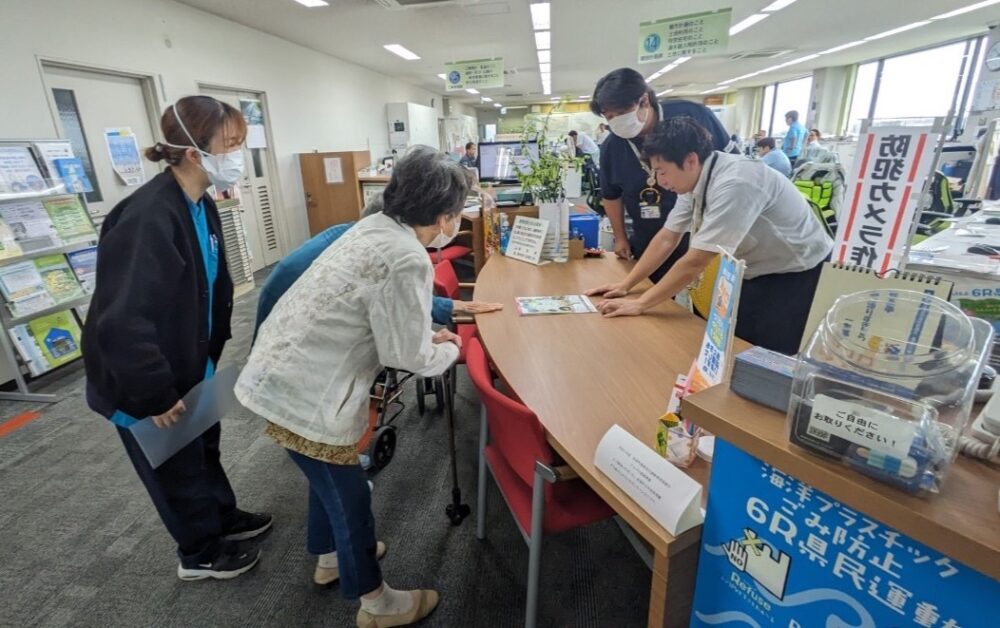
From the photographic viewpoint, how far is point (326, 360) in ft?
3.73

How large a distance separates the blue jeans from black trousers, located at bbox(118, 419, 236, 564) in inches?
20.2

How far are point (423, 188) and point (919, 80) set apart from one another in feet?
38.8

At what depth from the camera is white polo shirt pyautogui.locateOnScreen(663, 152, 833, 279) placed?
1484mm

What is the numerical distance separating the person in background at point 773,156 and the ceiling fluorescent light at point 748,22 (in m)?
1.49

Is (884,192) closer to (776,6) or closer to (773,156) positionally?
(773,156)

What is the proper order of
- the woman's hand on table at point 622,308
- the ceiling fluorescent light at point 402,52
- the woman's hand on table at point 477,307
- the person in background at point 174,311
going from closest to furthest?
the person in background at point 174,311 → the woman's hand on table at point 622,308 → the woman's hand on table at point 477,307 → the ceiling fluorescent light at point 402,52

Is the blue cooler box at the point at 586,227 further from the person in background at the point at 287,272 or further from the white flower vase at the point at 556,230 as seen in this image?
the person in background at the point at 287,272

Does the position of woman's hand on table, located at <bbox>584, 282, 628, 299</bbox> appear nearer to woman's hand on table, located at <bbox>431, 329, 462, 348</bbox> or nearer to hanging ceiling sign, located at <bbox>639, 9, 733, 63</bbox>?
woman's hand on table, located at <bbox>431, 329, 462, 348</bbox>

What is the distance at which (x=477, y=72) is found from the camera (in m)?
7.17

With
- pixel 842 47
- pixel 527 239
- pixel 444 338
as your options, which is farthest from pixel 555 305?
pixel 842 47

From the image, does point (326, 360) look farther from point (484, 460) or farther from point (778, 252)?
point (778, 252)

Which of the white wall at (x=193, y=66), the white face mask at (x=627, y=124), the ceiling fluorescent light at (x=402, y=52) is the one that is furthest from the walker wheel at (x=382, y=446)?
the ceiling fluorescent light at (x=402, y=52)

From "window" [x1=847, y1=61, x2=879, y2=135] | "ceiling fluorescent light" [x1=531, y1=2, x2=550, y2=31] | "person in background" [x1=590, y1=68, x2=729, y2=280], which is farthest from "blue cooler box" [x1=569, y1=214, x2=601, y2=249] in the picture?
"window" [x1=847, y1=61, x2=879, y2=135]

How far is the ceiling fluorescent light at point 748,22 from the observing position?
580cm
